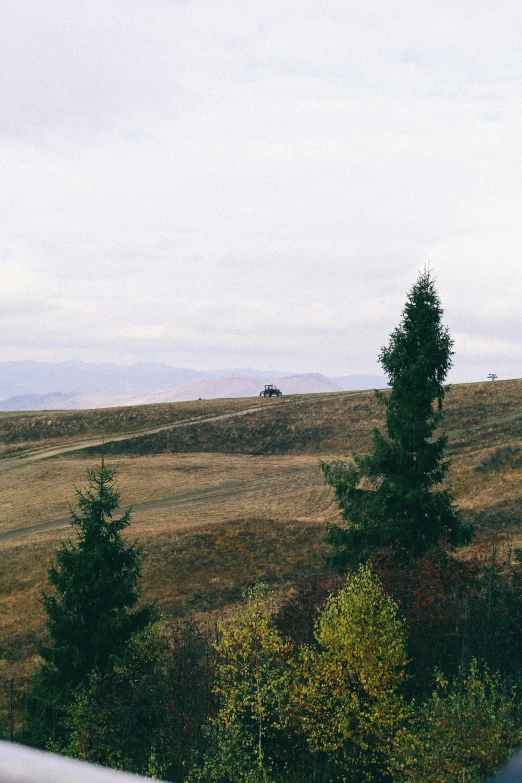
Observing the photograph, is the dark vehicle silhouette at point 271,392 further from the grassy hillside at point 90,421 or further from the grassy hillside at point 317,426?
the grassy hillside at point 317,426

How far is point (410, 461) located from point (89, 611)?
637 inches

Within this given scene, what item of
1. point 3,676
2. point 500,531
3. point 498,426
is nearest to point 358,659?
point 3,676

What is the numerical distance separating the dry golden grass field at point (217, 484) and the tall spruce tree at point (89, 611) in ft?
33.4

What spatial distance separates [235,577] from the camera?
44.3 m

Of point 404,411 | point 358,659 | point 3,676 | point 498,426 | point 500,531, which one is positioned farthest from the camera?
point 498,426

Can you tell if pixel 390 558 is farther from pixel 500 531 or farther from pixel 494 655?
pixel 500 531

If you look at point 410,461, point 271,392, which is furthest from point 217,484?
point 271,392

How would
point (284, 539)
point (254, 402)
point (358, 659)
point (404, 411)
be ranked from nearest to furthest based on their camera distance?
point (358, 659), point (404, 411), point (284, 539), point (254, 402)

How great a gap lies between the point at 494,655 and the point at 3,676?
81.9 feet

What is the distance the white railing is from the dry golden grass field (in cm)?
3649

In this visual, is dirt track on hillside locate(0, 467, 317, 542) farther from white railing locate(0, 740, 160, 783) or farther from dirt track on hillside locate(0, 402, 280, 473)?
white railing locate(0, 740, 160, 783)

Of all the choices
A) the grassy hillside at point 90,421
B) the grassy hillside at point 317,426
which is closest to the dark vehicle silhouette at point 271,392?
the grassy hillside at point 90,421

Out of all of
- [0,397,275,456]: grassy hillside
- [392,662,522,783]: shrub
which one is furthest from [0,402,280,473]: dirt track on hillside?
[392,662,522,783]: shrub

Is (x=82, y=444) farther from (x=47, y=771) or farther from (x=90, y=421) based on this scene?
(x=47, y=771)
